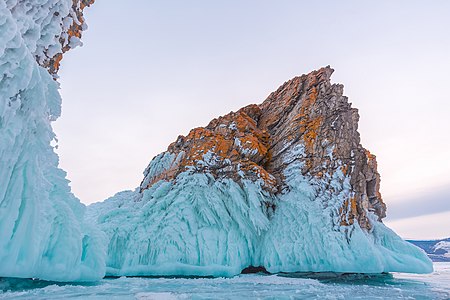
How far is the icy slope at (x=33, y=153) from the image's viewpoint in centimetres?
657

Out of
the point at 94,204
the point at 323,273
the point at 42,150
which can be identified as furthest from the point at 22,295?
the point at 94,204

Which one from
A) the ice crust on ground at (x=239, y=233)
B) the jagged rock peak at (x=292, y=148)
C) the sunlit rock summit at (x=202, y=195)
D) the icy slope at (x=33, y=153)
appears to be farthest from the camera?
the jagged rock peak at (x=292, y=148)

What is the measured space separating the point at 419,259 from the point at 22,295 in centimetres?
1869

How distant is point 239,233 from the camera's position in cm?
1664

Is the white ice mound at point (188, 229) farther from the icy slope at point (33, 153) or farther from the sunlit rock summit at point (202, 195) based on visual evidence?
the icy slope at point (33, 153)

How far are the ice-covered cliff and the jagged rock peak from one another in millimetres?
64

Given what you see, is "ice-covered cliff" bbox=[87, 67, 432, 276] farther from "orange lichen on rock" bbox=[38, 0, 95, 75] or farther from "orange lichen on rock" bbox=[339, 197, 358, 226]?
"orange lichen on rock" bbox=[38, 0, 95, 75]

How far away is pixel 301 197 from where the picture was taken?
16.9m

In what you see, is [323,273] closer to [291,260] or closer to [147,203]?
[291,260]

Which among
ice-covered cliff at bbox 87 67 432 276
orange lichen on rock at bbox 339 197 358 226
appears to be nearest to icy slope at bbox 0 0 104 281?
ice-covered cliff at bbox 87 67 432 276

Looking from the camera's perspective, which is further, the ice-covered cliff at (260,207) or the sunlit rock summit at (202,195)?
the ice-covered cliff at (260,207)

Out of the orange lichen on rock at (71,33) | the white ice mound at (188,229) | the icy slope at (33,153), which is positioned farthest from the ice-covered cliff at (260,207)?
the orange lichen on rock at (71,33)

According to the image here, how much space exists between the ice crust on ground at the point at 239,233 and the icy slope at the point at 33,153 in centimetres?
636

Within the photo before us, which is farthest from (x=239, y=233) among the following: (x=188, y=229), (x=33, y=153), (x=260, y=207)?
(x=33, y=153)
